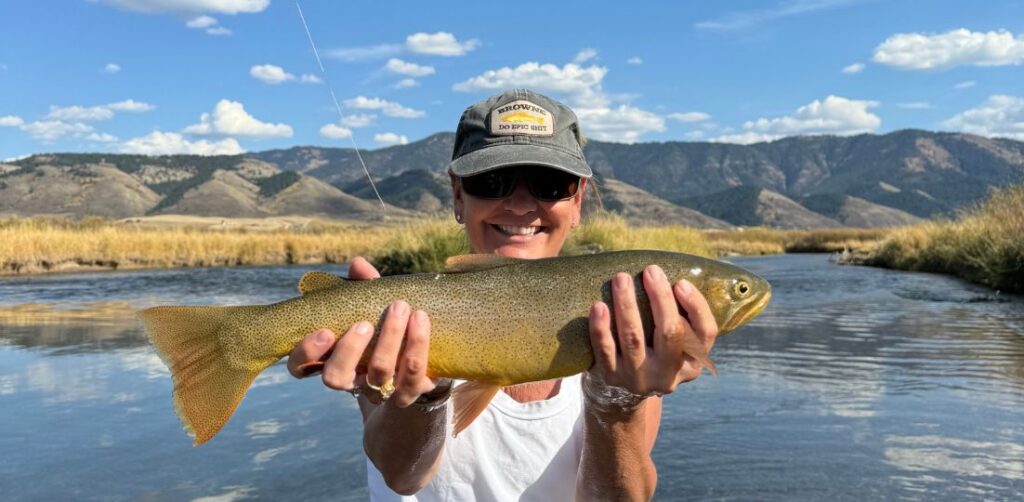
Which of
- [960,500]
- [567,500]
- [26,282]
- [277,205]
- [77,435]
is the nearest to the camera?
[567,500]

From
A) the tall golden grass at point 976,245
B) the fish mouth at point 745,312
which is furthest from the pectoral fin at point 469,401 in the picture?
the tall golden grass at point 976,245

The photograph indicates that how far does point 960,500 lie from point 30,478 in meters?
6.77

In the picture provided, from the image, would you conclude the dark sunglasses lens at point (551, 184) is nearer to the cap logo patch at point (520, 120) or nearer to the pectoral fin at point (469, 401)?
the cap logo patch at point (520, 120)

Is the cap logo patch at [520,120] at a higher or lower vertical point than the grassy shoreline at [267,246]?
higher

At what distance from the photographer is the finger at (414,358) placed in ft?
8.22

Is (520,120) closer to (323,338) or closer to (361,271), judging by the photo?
(361,271)

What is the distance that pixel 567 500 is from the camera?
10.3 ft

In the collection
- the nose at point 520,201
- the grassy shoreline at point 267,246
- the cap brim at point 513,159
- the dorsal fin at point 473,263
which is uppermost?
the cap brim at point 513,159

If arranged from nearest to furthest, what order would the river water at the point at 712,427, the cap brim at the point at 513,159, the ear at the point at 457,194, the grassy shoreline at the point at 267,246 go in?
the cap brim at the point at 513,159 → the ear at the point at 457,194 → the river water at the point at 712,427 → the grassy shoreline at the point at 267,246

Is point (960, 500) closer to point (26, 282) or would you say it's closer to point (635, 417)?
point (635, 417)

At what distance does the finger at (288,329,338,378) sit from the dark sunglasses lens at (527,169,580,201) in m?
1.18

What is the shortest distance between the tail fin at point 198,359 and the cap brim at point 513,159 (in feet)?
3.69

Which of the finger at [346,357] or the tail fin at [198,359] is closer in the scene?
the finger at [346,357]

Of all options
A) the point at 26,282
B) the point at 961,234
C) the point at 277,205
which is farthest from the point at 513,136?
the point at 277,205
